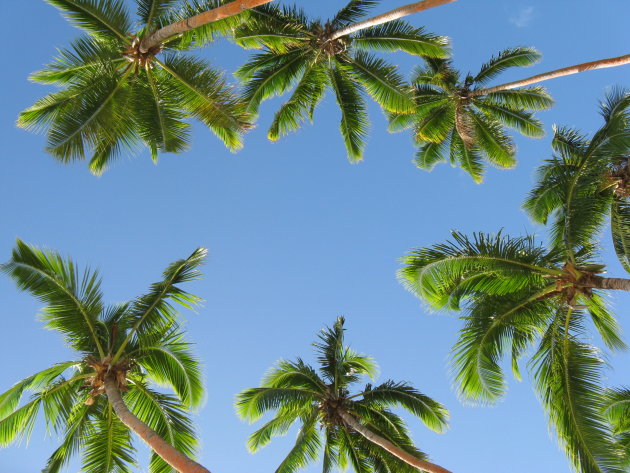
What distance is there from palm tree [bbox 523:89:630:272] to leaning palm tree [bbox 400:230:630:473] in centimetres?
76

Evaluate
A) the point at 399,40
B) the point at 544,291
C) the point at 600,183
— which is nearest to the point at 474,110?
the point at 399,40

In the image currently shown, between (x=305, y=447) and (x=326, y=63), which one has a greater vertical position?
(x=326, y=63)

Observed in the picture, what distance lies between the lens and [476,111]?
20656mm

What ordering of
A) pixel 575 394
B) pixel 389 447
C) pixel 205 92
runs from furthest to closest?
→ pixel 205 92, pixel 389 447, pixel 575 394

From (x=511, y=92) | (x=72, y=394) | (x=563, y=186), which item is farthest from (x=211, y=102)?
(x=511, y=92)

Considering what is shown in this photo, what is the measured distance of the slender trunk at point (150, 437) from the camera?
9573 mm

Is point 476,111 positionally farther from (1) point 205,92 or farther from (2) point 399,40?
(1) point 205,92

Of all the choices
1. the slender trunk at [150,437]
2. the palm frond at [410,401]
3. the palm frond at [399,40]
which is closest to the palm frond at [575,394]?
the palm frond at [410,401]

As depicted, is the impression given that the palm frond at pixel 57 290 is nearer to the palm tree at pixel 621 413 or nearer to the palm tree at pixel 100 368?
the palm tree at pixel 100 368

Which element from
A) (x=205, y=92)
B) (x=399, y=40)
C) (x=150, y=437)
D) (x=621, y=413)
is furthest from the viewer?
(x=399, y=40)

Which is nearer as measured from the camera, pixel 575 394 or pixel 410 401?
pixel 575 394

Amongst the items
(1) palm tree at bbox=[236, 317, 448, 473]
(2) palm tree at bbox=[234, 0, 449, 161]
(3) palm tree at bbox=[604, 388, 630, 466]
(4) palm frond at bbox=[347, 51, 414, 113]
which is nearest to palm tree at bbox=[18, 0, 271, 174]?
(2) palm tree at bbox=[234, 0, 449, 161]

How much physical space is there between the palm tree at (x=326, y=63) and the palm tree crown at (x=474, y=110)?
108 inches

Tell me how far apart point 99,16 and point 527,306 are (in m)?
11.5
